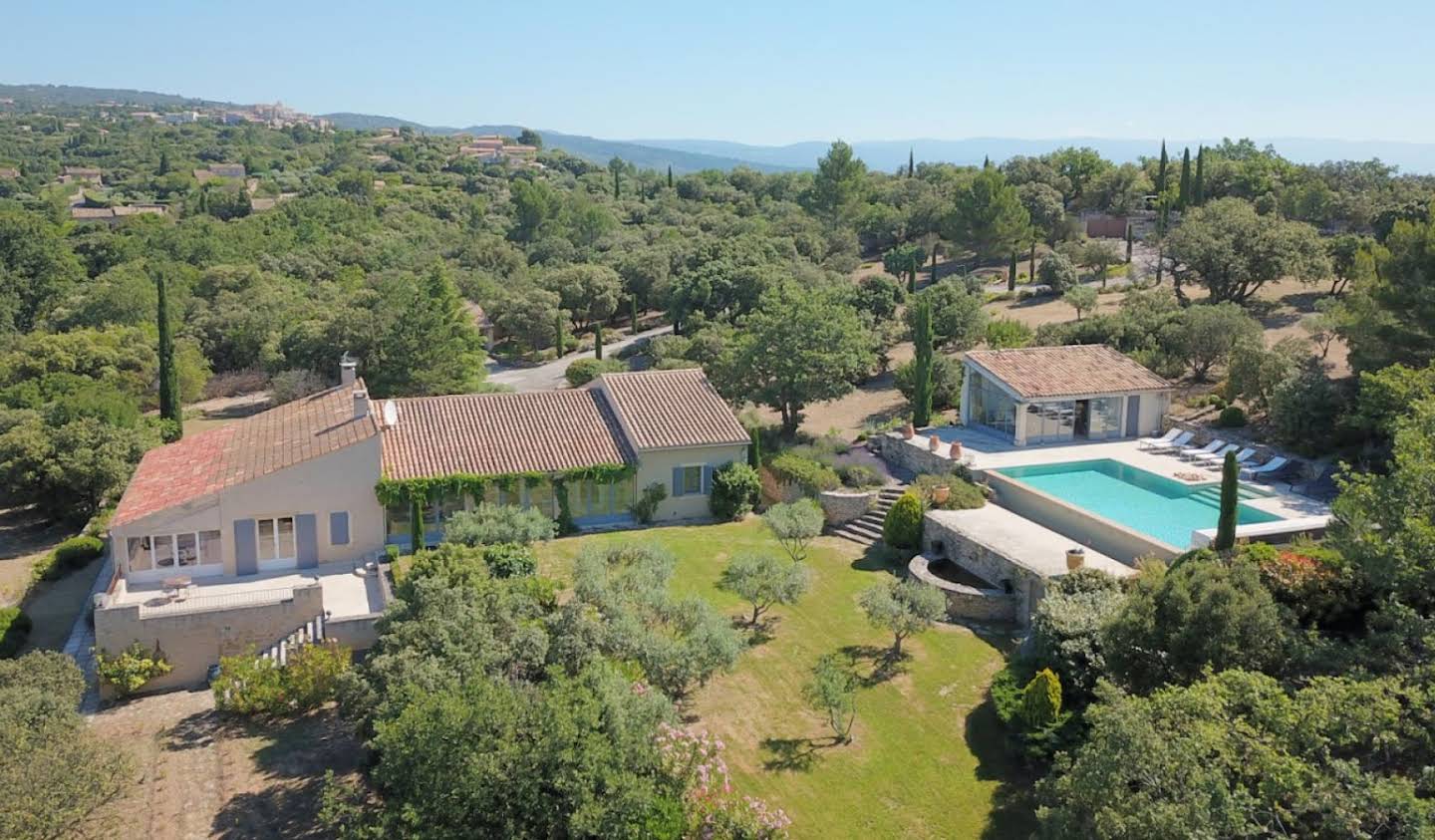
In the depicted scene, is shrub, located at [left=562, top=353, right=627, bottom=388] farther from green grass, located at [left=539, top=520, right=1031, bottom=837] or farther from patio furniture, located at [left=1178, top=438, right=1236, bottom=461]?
green grass, located at [left=539, top=520, right=1031, bottom=837]

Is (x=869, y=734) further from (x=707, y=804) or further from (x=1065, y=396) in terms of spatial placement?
(x=1065, y=396)

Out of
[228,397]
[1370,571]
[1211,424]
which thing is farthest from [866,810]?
[228,397]

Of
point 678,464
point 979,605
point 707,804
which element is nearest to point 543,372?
point 678,464

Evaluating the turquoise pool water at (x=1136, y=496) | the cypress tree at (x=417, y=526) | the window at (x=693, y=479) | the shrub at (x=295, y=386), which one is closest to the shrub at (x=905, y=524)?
the turquoise pool water at (x=1136, y=496)

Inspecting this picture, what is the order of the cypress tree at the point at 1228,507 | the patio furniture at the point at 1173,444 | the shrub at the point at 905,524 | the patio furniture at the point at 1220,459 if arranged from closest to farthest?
the cypress tree at the point at 1228,507, the shrub at the point at 905,524, the patio furniture at the point at 1220,459, the patio furniture at the point at 1173,444

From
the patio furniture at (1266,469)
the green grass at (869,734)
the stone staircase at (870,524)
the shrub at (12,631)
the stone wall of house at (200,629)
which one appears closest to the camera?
→ the green grass at (869,734)

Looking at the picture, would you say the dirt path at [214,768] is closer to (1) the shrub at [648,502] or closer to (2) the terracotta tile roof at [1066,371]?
(1) the shrub at [648,502]

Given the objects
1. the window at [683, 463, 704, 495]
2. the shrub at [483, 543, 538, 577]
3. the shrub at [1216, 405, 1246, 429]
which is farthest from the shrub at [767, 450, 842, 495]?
the shrub at [1216, 405, 1246, 429]
